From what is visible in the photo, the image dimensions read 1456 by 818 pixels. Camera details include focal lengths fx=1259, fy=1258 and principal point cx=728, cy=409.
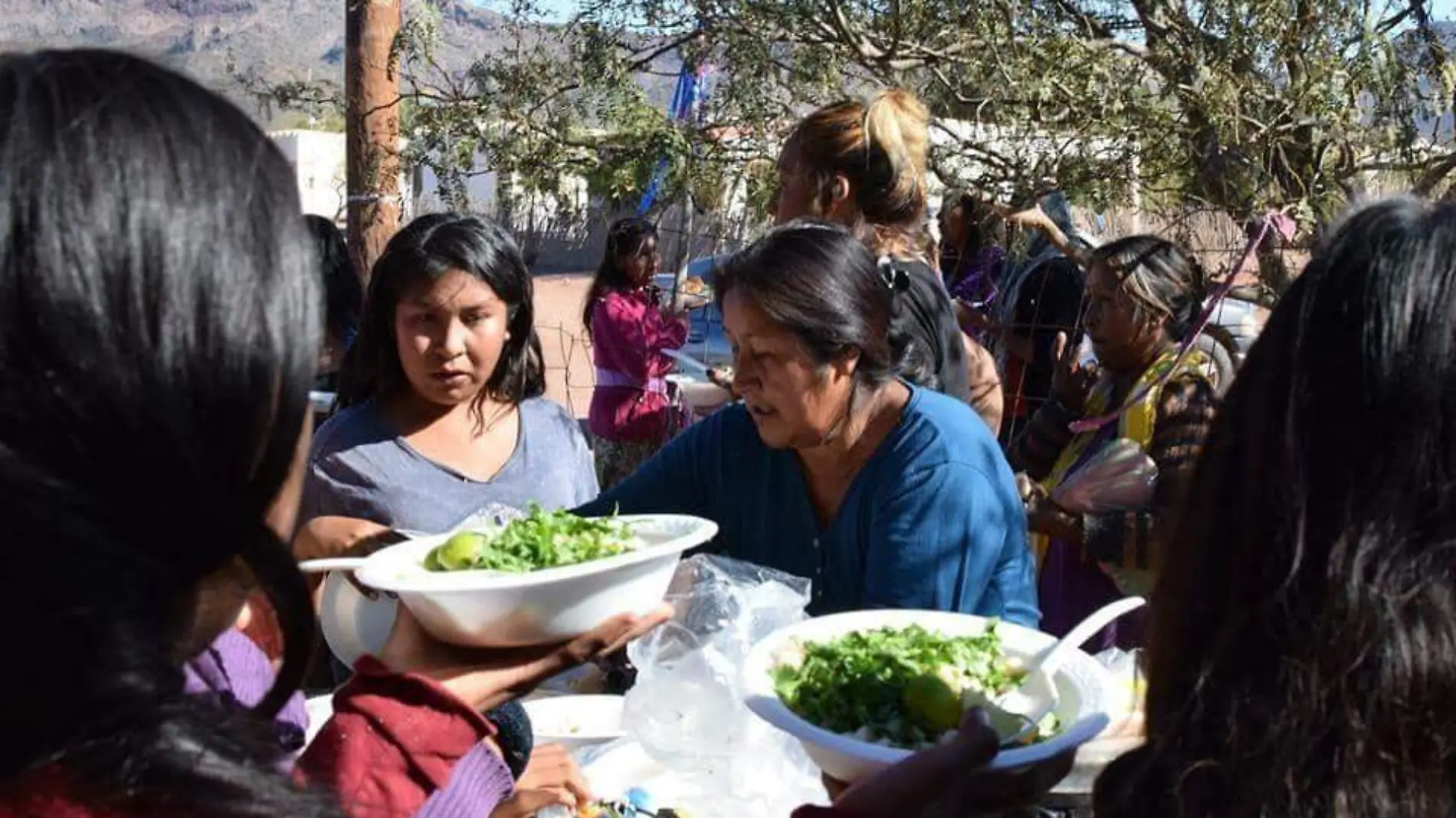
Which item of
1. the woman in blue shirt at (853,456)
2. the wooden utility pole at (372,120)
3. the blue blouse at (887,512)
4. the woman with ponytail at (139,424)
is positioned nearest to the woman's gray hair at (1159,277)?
the woman in blue shirt at (853,456)

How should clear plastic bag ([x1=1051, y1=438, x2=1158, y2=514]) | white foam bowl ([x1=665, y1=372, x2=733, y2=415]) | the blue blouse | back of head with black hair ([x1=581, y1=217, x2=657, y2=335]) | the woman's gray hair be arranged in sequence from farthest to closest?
back of head with black hair ([x1=581, y1=217, x2=657, y2=335]) < white foam bowl ([x1=665, y1=372, x2=733, y2=415]) < the woman's gray hair < clear plastic bag ([x1=1051, y1=438, x2=1158, y2=514]) < the blue blouse

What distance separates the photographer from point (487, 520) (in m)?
Answer: 2.11

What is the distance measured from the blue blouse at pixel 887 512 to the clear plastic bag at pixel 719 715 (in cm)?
18

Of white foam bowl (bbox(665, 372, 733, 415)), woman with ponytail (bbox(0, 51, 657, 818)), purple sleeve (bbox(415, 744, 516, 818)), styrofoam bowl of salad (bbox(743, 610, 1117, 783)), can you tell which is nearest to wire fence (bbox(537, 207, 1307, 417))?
white foam bowl (bbox(665, 372, 733, 415))

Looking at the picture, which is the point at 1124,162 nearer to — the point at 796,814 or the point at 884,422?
the point at 884,422

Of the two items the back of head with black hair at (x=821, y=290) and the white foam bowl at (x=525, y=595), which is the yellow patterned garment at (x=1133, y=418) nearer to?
the back of head with black hair at (x=821, y=290)

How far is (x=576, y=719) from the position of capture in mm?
2127

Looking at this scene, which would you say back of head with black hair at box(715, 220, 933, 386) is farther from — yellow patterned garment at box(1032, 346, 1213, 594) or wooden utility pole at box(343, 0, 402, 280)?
wooden utility pole at box(343, 0, 402, 280)

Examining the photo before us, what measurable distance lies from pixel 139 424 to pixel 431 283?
1.92 m

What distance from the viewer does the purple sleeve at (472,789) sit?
134cm

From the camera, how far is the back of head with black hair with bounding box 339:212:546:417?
2.65 meters

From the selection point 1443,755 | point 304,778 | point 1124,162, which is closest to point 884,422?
point 1443,755

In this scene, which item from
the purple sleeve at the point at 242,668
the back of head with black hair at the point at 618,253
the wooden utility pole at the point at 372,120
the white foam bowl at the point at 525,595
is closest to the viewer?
the purple sleeve at the point at 242,668

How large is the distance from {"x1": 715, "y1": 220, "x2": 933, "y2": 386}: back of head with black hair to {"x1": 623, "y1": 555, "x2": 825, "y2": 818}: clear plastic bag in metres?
0.43
